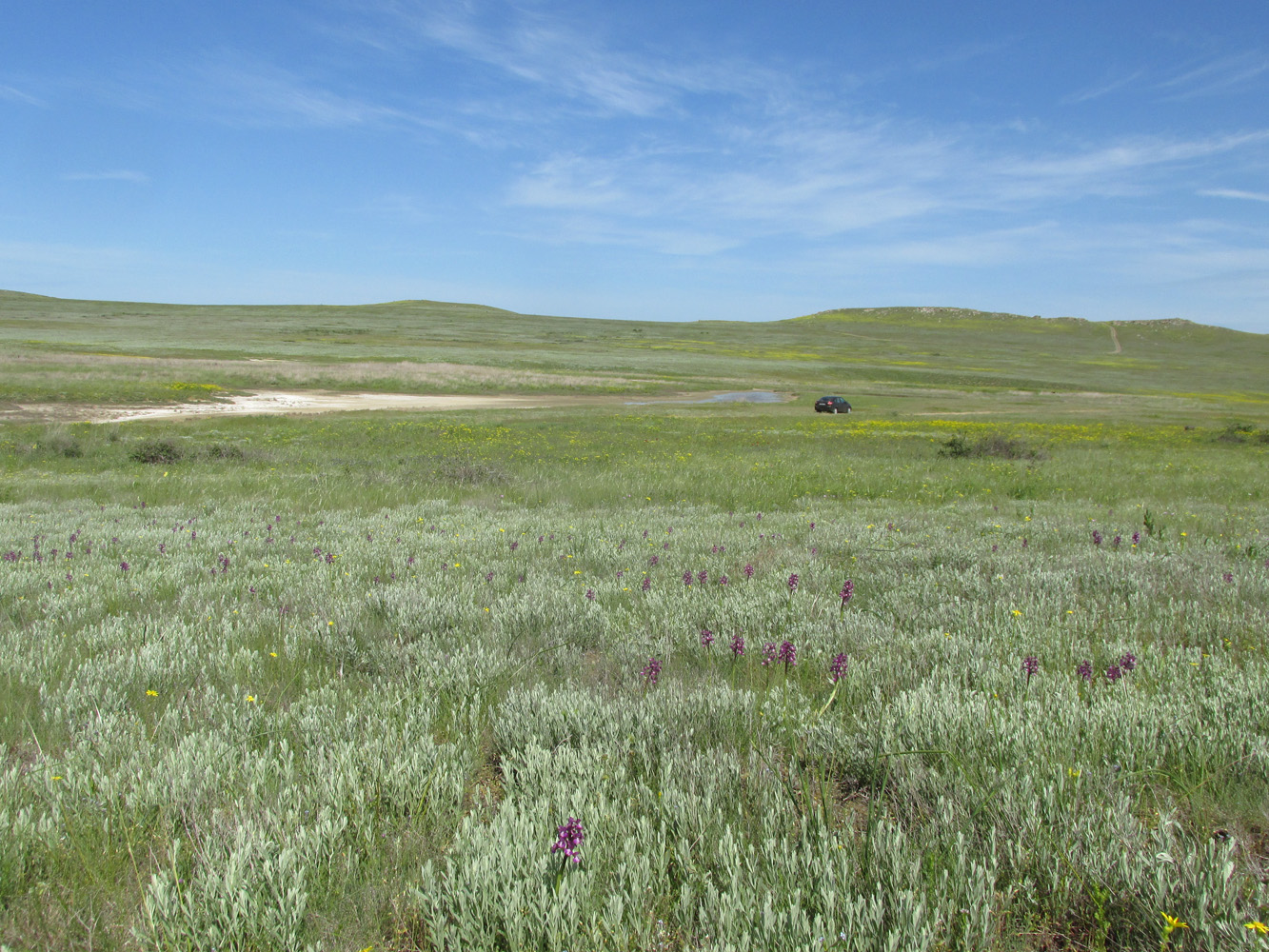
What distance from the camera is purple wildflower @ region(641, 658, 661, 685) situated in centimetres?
334

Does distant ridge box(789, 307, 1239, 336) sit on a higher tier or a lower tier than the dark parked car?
higher

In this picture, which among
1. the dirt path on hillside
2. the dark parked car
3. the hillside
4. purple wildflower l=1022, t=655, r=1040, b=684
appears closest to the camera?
purple wildflower l=1022, t=655, r=1040, b=684

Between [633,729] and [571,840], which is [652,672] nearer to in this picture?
[633,729]

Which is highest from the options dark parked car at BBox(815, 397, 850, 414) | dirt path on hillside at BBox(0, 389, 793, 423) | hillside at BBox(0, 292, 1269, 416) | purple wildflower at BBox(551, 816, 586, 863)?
hillside at BBox(0, 292, 1269, 416)

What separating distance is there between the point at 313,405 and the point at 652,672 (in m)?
42.1

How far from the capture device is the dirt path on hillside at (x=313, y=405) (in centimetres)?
3112

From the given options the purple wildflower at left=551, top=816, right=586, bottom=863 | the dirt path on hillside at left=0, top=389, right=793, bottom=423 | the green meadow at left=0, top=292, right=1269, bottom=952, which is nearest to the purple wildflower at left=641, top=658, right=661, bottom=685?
the green meadow at left=0, top=292, right=1269, bottom=952

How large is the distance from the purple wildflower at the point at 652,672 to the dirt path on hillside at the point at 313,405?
113 feet

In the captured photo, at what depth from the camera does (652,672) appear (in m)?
3.34

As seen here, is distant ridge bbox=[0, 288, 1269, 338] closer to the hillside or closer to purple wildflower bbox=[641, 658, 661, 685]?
the hillside

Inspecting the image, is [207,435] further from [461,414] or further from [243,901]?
[243,901]

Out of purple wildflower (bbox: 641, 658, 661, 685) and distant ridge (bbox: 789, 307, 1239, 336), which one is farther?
distant ridge (bbox: 789, 307, 1239, 336)

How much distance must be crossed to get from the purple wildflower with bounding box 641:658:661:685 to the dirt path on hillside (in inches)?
1360

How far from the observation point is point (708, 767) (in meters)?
2.40
